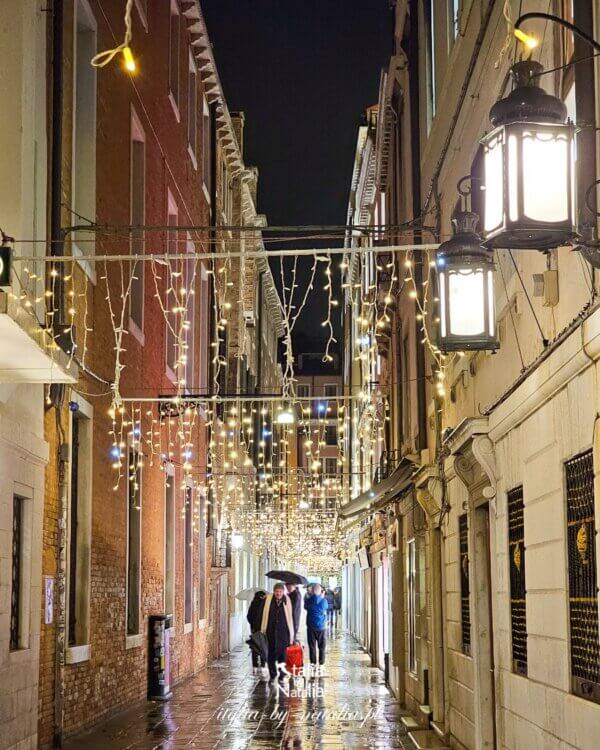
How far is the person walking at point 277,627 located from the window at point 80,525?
9.53 m

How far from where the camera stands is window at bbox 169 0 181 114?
82.8 ft

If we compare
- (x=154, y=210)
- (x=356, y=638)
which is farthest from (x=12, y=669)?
(x=356, y=638)

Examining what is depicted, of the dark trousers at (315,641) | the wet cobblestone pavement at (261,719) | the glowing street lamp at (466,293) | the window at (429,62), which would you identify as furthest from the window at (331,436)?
the glowing street lamp at (466,293)

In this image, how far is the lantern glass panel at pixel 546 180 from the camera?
18.9 ft

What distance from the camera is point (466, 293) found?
29.3 ft

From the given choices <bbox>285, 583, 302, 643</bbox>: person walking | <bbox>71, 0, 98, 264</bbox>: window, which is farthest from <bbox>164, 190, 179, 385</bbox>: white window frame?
<bbox>71, 0, 98, 264</bbox>: window

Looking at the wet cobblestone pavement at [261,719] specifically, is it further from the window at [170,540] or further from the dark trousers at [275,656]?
the window at [170,540]

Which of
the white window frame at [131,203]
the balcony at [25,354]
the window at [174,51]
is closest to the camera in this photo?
the balcony at [25,354]

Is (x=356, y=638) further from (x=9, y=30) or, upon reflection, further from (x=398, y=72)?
(x=9, y=30)

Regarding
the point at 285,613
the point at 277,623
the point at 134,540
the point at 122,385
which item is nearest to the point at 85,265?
the point at 122,385

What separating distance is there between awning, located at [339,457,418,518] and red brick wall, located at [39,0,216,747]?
141 inches

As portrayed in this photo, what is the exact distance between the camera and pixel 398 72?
21.3m

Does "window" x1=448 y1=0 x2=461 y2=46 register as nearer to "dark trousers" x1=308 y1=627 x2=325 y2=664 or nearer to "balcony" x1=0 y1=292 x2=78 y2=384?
"balcony" x1=0 y1=292 x2=78 y2=384

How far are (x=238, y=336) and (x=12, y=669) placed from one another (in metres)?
25.2
